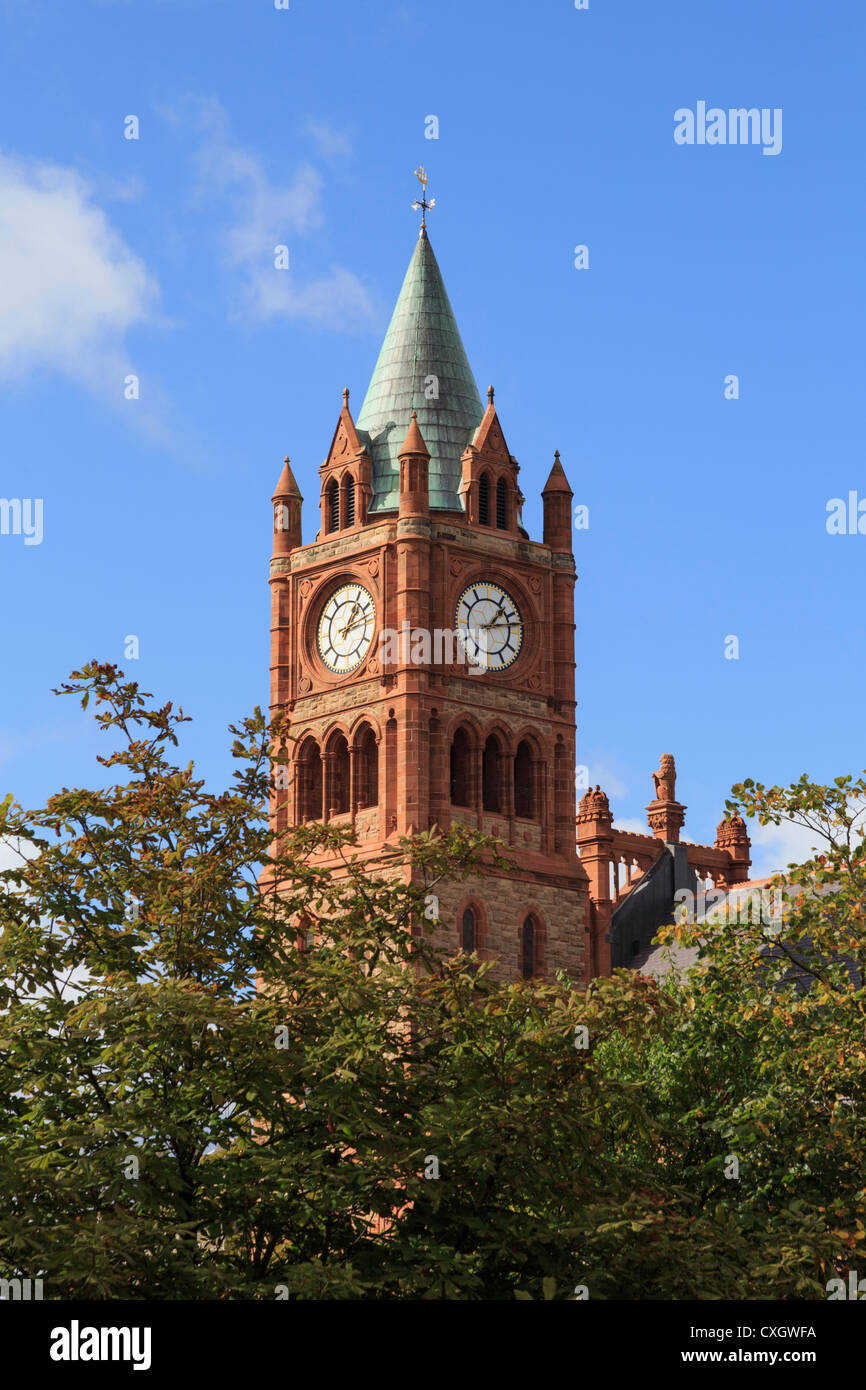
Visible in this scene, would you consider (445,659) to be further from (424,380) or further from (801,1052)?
(801,1052)

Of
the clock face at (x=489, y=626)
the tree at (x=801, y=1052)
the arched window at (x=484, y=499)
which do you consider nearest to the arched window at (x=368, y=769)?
the clock face at (x=489, y=626)

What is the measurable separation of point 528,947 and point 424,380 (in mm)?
22678

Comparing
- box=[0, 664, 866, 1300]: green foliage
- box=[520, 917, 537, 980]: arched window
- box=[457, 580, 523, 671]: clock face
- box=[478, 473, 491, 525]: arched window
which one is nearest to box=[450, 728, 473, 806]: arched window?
box=[457, 580, 523, 671]: clock face

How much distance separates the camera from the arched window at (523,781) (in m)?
84.5

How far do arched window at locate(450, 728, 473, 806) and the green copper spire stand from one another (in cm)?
1094

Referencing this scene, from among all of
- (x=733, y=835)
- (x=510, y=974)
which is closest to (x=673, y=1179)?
(x=510, y=974)

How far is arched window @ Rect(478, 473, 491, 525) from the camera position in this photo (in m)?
86.2

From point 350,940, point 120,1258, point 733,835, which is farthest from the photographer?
point 733,835

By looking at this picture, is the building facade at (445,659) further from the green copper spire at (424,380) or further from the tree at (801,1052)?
the tree at (801,1052)

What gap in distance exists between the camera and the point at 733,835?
303 ft

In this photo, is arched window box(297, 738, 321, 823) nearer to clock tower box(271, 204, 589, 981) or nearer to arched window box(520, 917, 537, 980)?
clock tower box(271, 204, 589, 981)

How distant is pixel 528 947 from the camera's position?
8150 centimetres
